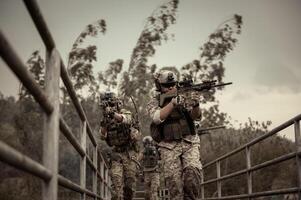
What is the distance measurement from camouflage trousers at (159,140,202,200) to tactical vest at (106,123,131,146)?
2732 mm

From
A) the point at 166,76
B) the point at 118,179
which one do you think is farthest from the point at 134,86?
the point at 166,76

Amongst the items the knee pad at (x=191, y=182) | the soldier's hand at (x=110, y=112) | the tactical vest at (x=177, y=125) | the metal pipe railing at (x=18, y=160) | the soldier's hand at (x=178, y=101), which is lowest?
the metal pipe railing at (x=18, y=160)

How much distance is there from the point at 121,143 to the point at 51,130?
5.82 meters

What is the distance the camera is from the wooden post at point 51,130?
Answer: 264 cm

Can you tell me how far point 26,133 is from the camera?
4027 millimetres

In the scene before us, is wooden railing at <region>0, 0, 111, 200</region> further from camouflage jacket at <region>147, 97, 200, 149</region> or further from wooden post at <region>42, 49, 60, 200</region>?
camouflage jacket at <region>147, 97, 200, 149</region>

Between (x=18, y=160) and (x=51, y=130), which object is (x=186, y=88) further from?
(x=18, y=160)

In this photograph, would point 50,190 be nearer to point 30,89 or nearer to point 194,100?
point 30,89

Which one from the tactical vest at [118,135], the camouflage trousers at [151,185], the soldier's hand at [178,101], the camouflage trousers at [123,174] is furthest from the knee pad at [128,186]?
the soldier's hand at [178,101]

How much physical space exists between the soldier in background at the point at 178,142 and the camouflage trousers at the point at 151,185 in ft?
16.1

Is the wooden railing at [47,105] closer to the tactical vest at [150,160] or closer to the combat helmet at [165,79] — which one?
the combat helmet at [165,79]

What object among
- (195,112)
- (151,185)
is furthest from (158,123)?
(151,185)

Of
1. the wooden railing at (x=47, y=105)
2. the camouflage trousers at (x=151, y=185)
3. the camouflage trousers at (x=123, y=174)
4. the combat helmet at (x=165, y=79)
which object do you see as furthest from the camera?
the camouflage trousers at (x=151, y=185)

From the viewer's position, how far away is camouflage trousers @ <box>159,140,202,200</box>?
5574mm
